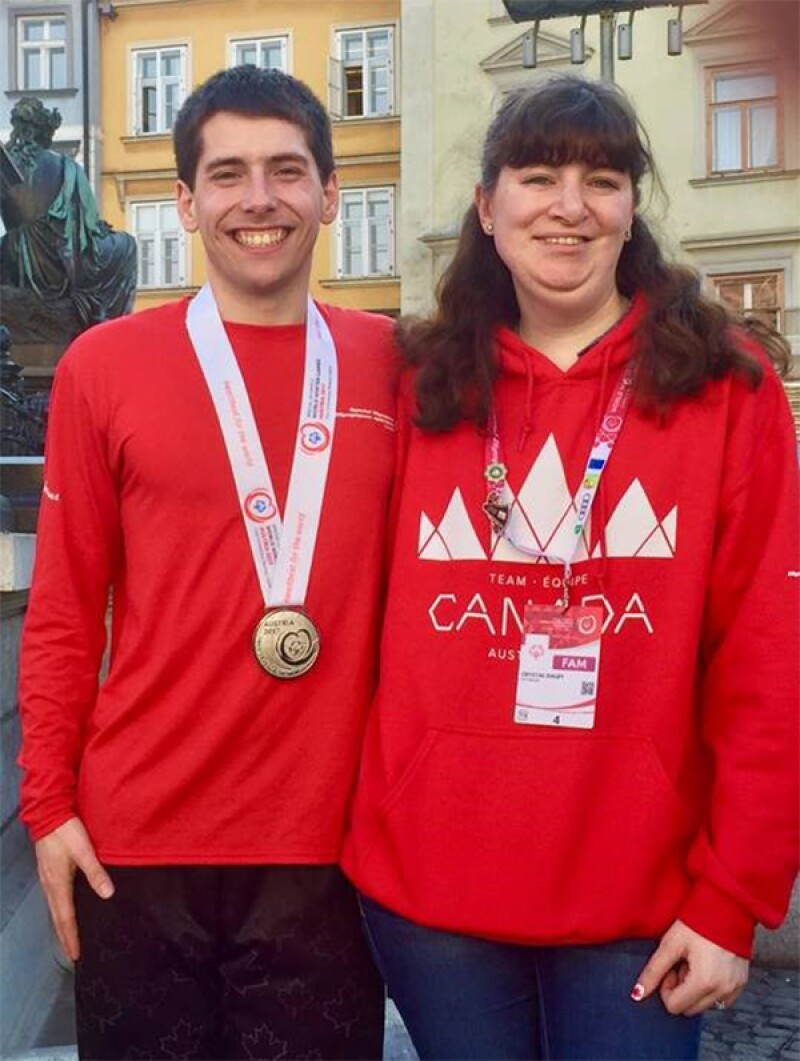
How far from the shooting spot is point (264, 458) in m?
2.00

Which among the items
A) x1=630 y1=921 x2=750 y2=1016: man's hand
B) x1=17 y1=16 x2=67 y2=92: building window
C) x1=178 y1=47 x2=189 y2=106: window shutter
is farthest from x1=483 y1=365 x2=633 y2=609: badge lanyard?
x1=17 y1=16 x2=67 y2=92: building window

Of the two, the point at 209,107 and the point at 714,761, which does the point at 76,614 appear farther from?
the point at 714,761

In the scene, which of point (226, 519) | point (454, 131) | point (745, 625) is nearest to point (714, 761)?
point (745, 625)

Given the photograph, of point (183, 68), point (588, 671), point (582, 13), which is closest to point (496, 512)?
point (588, 671)

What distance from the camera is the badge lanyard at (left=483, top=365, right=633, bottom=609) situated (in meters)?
1.71

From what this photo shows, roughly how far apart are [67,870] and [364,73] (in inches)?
879

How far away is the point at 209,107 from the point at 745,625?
118 centimetres

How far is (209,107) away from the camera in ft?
6.73

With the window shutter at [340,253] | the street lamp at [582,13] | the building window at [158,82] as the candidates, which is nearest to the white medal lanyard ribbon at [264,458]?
the street lamp at [582,13]

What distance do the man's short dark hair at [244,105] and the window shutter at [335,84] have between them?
21.5 metres

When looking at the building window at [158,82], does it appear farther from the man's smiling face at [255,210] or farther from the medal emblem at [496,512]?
the medal emblem at [496,512]

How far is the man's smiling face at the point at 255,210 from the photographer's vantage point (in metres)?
2.02

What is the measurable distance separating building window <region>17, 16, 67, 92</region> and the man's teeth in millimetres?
23401

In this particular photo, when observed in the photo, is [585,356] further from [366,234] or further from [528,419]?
[366,234]
